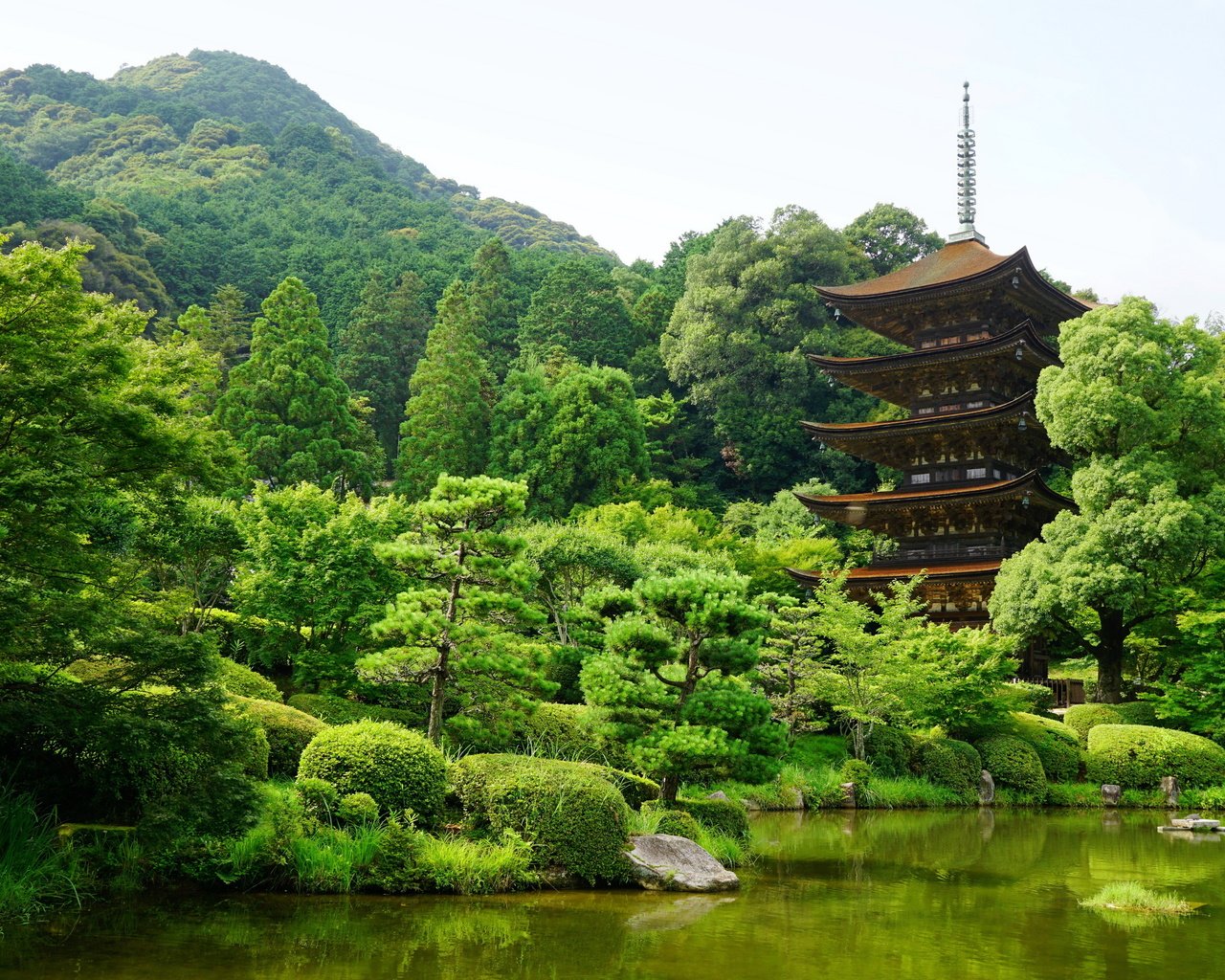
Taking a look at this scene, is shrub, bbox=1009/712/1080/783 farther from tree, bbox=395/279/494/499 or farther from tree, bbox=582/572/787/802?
tree, bbox=395/279/494/499

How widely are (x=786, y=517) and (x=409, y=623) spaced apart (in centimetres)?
2603

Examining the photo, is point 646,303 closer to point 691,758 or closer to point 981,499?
point 981,499

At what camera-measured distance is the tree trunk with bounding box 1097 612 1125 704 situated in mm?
25484

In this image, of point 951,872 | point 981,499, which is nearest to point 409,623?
point 951,872

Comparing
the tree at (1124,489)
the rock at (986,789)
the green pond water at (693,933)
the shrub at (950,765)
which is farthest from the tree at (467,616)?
the tree at (1124,489)

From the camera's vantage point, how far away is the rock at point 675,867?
10.9m

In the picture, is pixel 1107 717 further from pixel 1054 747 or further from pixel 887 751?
pixel 887 751

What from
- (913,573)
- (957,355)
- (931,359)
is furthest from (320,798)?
(931,359)

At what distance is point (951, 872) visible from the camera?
40.8ft

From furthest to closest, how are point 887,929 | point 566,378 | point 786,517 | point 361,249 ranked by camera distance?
point 361,249 → point 566,378 → point 786,517 → point 887,929

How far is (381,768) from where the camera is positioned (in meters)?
10.7

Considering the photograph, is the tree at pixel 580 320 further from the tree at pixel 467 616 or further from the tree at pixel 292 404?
the tree at pixel 467 616

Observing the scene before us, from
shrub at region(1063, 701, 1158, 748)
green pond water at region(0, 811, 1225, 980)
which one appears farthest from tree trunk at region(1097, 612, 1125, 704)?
green pond water at region(0, 811, 1225, 980)

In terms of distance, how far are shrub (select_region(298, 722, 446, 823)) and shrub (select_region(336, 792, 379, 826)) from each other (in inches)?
8.8
